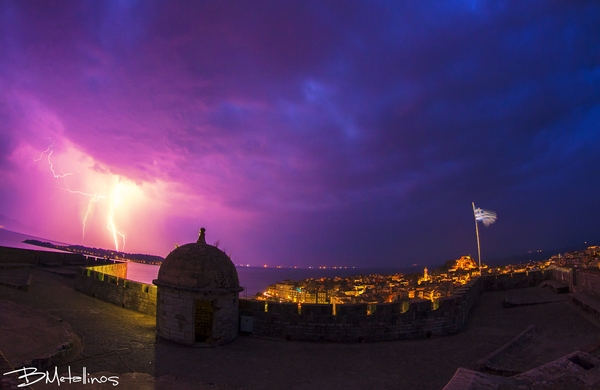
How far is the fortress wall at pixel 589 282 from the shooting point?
14496 millimetres

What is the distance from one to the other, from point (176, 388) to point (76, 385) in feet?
6.36

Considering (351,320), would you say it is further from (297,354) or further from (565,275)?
(565,275)

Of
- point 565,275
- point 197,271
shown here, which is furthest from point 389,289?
point 197,271

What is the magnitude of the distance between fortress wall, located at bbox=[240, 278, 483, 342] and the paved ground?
0.42 m

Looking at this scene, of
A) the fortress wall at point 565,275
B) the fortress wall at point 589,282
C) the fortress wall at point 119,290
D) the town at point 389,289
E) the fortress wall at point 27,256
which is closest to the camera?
the fortress wall at point 589,282

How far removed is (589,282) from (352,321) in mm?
12948

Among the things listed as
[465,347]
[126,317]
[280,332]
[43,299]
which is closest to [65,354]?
[126,317]

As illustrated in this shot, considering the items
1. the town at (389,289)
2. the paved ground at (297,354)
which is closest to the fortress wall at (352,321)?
the paved ground at (297,354)

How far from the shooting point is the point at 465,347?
10.6m

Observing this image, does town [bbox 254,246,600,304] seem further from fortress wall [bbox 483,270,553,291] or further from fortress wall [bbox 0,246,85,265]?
fortress wall [bbox 0,246,85,265]

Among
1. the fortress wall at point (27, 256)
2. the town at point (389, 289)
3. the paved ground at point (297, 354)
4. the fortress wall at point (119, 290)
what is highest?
the fortress wall at point (27, 256)

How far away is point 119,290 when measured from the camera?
1590 centimetres

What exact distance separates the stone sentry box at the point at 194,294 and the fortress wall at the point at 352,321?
1.29 meters

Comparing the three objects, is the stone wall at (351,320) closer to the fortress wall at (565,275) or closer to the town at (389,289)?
the town at (389,289)
